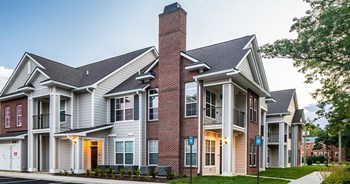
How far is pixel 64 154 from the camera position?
22.2 m

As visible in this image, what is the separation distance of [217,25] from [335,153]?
211 ft

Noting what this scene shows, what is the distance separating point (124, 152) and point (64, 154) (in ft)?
14.8

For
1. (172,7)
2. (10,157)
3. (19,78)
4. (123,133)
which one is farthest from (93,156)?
(172,7)

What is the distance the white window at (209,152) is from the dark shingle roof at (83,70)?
977 centimetres

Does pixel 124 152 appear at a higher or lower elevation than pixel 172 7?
lower

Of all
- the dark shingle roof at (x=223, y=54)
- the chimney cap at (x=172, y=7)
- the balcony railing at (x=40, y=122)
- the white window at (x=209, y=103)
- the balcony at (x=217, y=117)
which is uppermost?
the chimney cap at (x=172, y=7)

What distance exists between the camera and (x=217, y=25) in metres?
23.8

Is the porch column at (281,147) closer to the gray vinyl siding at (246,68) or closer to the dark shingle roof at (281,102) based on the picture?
the dark shingle roof at (281,102)

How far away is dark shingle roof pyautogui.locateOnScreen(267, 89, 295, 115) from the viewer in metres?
34.1

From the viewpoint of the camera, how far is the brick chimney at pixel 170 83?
61.4ft

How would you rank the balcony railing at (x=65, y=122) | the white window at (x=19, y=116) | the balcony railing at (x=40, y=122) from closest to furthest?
the balcony railing at (x=65, y=122)
the balcony railing at (x=40, y=122)
the white window at (x=19, y=116)

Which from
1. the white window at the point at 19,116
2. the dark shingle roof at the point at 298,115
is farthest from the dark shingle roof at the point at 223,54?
the dark shingle roof at the point at 298,115

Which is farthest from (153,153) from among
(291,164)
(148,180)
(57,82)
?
(291,164)

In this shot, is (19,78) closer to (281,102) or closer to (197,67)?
(197,67)
